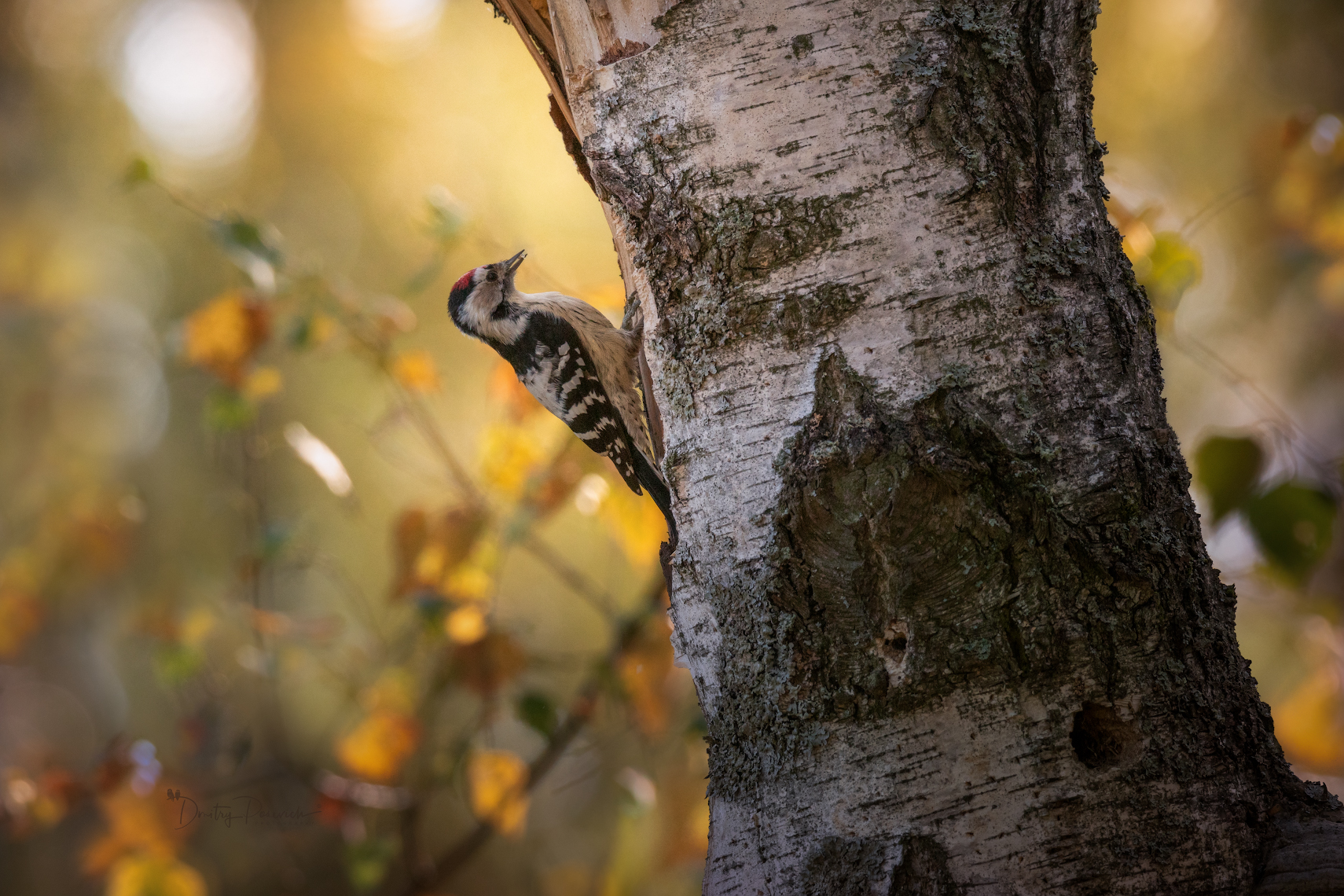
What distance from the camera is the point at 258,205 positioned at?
7773mm

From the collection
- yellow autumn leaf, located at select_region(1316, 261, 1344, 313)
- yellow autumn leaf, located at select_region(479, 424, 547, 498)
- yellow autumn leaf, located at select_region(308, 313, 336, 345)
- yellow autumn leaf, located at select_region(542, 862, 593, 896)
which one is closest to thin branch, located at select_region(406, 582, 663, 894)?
yellow autumn leaf, located at select_region(479, 424, 547, 498)

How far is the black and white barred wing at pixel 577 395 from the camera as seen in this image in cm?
271

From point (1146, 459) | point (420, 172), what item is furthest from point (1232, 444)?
point (420, 172)

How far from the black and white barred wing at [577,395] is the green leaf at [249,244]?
0.87m

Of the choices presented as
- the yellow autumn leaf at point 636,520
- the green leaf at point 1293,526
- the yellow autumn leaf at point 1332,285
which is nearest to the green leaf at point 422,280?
the yellow autumn leaf at point 636,520

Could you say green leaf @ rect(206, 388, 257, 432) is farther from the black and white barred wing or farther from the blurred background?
the black and white barred wing

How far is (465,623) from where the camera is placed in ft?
8.17

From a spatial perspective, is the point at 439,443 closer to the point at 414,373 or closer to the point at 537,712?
the point at 414,373

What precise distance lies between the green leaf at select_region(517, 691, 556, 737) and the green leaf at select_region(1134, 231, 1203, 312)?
1.78 meters

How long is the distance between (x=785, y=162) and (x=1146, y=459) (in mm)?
519

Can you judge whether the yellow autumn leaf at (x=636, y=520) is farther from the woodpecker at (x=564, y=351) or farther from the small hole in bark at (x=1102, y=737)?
the small hole in bark at (x=1102, y=737)

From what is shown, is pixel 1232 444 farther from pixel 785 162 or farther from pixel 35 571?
pixel 35 571

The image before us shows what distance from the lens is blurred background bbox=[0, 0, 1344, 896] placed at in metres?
2.49

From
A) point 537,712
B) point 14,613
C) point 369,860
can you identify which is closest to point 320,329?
point 537,712
